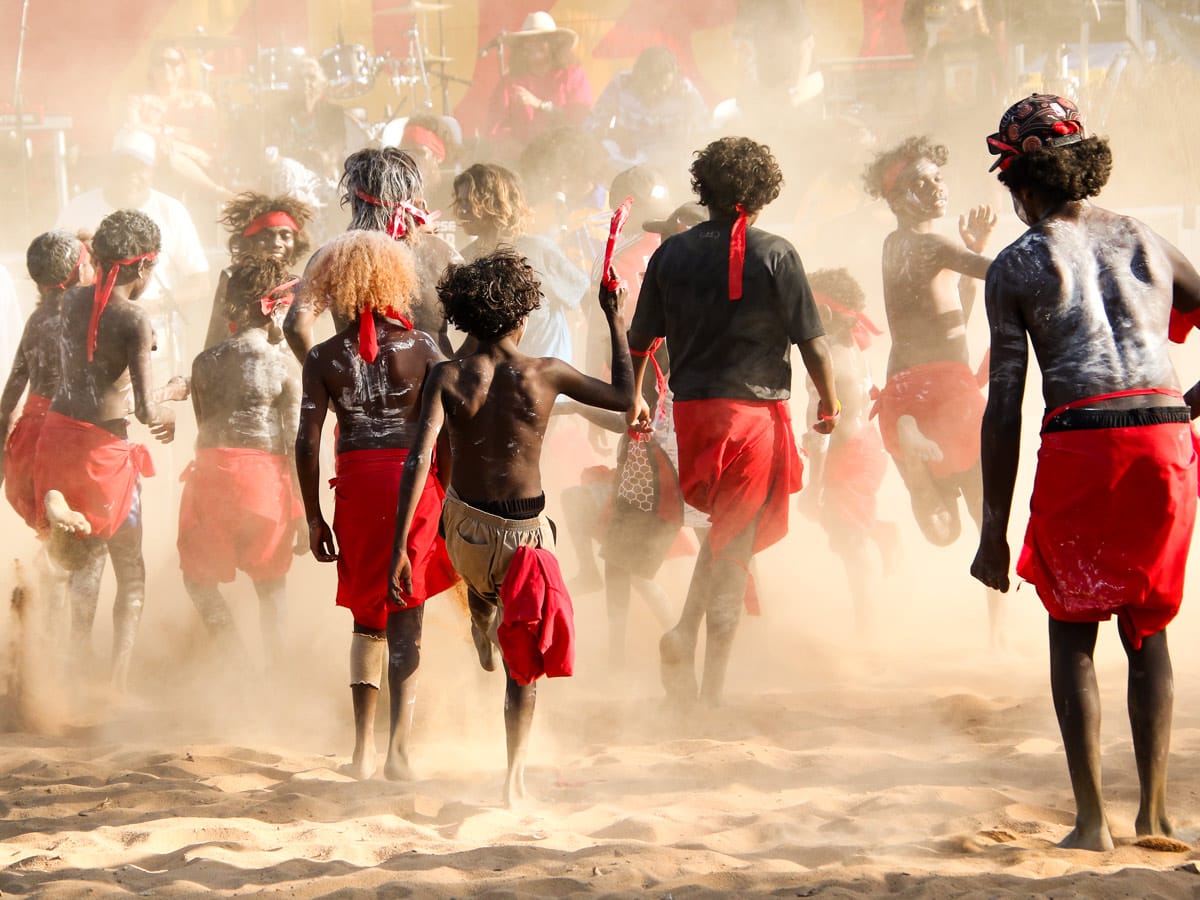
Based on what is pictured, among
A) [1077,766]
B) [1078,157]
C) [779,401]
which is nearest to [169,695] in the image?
[779,401]

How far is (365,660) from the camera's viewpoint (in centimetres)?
447

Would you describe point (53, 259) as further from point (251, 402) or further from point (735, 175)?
point (735, 175)

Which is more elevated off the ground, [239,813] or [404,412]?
[404,412]

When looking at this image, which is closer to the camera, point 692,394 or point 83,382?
point 692,394

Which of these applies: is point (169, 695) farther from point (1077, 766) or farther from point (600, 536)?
point (1077, 766)

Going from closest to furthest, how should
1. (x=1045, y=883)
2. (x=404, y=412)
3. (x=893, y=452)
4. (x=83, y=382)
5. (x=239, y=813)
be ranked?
1. (x=1045, y=883)
2. (x=239, y=813)
3. (x=404, y=412)
4. (x=83, y=382)
5. (x=893, y=452)

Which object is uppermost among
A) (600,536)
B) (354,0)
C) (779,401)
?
(354,0)

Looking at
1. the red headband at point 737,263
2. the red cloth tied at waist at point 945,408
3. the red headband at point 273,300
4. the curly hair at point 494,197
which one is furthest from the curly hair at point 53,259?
the red cloth tied at waist at point 945,408

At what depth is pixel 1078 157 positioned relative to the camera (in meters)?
3.52

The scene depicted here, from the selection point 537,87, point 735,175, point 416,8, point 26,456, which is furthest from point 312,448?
point 416,8

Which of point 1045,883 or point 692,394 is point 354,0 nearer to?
point 692,394

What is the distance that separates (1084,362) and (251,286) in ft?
11.7

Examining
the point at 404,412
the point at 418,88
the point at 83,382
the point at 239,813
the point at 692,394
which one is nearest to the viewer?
the point at 239,813

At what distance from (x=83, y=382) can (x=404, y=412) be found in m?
2.03
